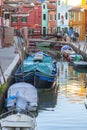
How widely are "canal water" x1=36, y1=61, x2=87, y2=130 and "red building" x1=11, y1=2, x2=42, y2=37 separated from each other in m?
46.8

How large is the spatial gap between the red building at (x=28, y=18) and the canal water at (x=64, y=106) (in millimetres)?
46792

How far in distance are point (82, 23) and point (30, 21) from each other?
8220mm

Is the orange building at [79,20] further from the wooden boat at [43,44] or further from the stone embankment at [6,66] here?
the stone embankment at [6,66]

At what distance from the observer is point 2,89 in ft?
74.7

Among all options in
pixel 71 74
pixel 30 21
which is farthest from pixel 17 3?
pixel 71 74

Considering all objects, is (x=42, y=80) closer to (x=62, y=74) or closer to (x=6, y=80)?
(x=6, y=80)

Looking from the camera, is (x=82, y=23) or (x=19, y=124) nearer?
(x=19, y=124)

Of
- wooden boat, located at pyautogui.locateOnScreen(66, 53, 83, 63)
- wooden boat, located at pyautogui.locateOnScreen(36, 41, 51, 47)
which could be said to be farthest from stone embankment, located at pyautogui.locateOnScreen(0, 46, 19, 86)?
wooden boat, located at pyautogui.locateOnScreen(36, 41, 51, 47)

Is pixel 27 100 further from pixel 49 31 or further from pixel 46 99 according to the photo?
pixel 49 31

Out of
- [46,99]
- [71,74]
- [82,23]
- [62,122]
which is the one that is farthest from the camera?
[82,23]

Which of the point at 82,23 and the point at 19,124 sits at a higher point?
the point at 19,124

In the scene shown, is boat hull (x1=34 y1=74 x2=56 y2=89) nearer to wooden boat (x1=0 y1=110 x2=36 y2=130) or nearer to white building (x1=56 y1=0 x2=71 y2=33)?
wooden boat (x1=0 y1=110 x2=36 y2=130)

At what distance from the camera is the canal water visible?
1952 cm

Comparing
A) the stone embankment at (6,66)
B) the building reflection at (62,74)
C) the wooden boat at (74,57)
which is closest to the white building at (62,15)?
the wooden boat at (74,57)
